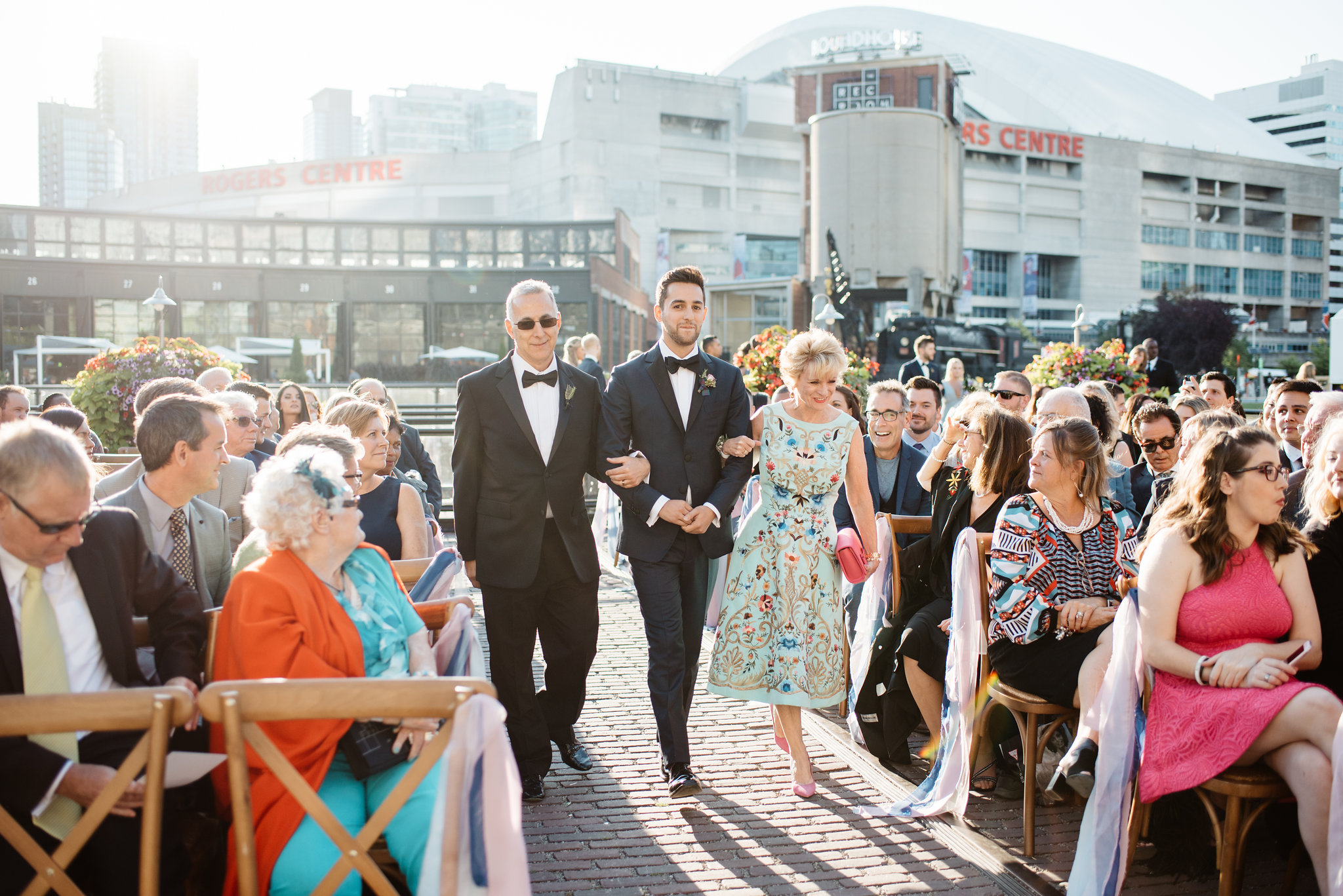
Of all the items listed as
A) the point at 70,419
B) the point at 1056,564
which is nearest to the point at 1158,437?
the point at 1056,564

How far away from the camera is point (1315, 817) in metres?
2.80

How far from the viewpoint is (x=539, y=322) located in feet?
13.8

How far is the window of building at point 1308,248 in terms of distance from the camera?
86562mm

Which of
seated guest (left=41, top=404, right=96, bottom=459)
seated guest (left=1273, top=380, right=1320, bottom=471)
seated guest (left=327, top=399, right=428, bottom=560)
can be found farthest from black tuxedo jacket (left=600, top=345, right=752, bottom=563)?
seated guest (left=1273, top=380, right=1320, bottom=471)

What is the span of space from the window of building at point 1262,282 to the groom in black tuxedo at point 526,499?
94732 millimetres

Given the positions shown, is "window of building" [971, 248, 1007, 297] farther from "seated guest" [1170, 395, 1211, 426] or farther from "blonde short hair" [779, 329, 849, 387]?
"blonde short hair" [779, 329, 849, 387]

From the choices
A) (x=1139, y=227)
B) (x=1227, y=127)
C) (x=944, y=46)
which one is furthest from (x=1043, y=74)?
(x=1139, y=227)

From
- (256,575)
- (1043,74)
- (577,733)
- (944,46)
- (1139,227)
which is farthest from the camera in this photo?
(944,46)

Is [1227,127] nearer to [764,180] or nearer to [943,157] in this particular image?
[764,180]

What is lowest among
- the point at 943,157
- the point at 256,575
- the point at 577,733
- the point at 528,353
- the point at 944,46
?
the point at 577,733

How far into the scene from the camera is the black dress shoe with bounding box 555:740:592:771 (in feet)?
14.8

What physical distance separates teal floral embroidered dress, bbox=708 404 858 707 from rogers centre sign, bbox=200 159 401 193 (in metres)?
80.9

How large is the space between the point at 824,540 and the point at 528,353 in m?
1.54

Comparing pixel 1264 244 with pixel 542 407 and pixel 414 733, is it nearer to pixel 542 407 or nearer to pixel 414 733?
pixel 542 407
